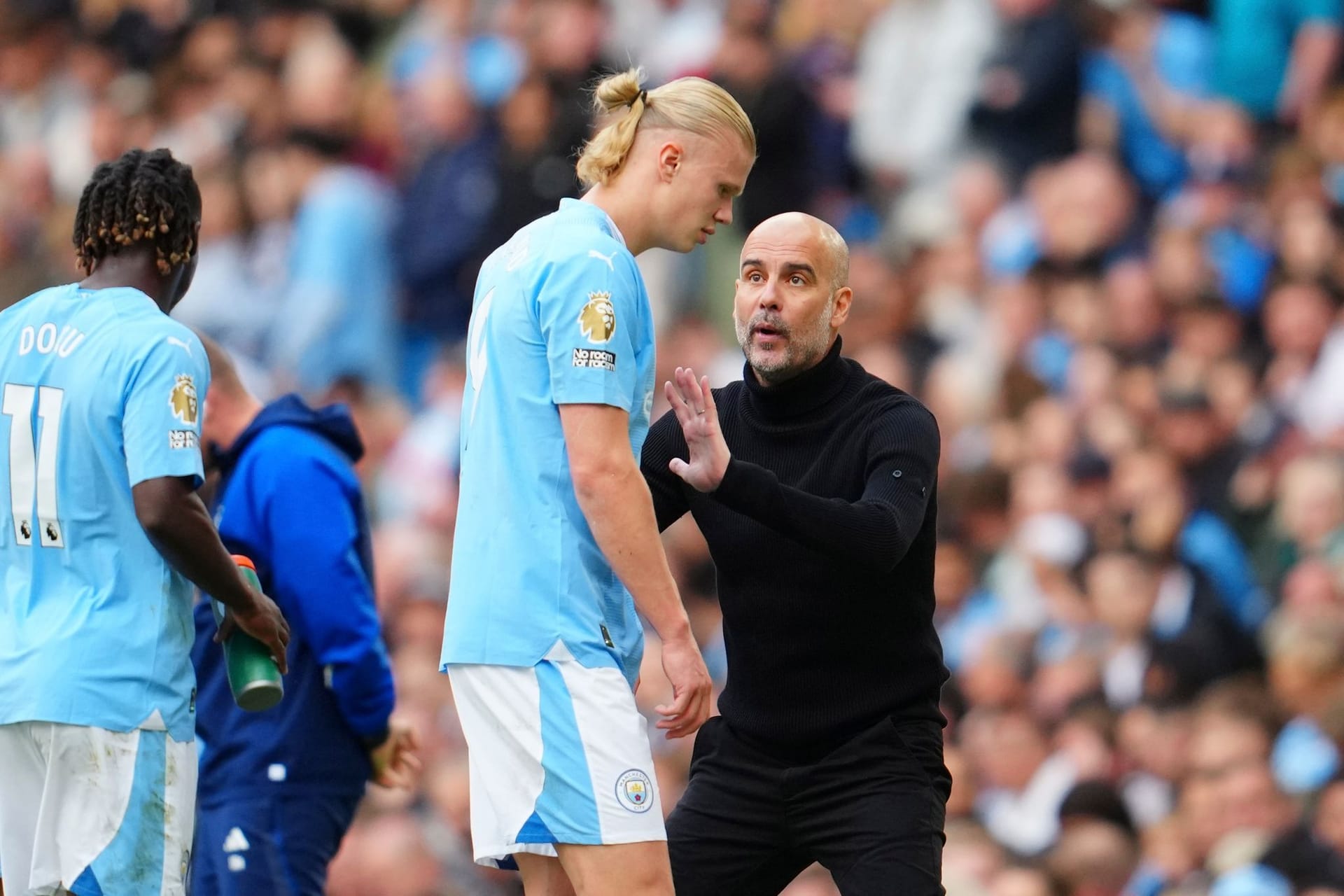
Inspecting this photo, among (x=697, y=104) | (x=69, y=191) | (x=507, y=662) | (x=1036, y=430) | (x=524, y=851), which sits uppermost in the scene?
(x=69, y=191)

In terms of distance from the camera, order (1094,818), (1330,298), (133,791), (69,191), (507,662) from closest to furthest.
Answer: (507,662), (133,791), (1094,818), (1330,298), (69,191)

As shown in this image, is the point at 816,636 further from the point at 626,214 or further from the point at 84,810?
the point at 84,810

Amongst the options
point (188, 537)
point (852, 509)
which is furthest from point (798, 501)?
point (188, 537)

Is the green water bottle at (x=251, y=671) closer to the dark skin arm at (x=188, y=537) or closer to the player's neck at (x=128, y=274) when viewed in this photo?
the dark skin arm at (x=188, y=537)

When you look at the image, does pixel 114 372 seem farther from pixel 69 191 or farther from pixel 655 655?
pixel 69 191

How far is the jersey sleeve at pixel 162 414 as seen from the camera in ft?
15.3

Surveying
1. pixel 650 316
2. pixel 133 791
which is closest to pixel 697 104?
pixel 650 316

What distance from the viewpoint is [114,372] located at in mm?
4727

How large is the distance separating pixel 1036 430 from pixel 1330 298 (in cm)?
141

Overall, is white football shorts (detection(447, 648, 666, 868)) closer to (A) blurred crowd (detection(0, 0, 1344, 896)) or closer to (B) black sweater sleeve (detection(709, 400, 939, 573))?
(B) black sweater sleeve (detection(709, 400, 939, 573))

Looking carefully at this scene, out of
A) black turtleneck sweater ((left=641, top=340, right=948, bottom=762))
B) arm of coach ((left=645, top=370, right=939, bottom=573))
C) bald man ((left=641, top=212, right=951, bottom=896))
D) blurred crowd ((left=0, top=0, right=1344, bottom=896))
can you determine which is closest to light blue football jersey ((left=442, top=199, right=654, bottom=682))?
arm of coach ((left=645, top=370, right=939, bottom=573))

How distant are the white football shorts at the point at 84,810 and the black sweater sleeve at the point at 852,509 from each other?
1.48m

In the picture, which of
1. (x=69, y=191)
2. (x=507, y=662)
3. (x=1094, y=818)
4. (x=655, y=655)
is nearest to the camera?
(x=507, y=662)

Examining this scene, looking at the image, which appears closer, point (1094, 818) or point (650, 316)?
point (650, 316)
